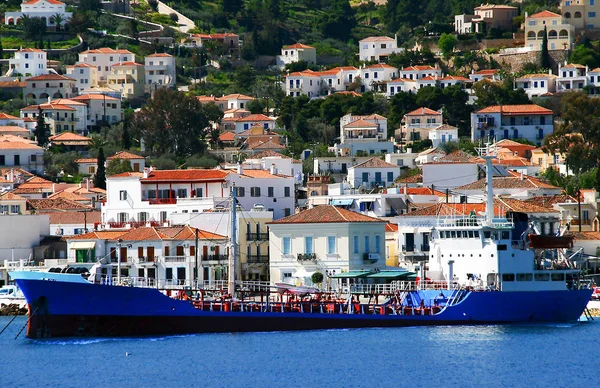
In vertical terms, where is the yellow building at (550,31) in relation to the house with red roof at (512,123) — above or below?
above

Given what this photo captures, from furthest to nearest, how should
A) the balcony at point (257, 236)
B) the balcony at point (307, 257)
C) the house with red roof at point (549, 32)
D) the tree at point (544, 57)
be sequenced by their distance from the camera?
the house with red roof at point (549, 32), the tree at point (544, 57), the balcony at point (257, 236), the balcony at point (307, 257)

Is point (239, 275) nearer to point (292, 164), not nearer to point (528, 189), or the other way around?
point (528, 189)

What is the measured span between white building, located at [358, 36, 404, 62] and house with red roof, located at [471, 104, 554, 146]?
3111 cm

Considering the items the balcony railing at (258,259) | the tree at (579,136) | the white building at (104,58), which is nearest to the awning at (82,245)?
the balcony railing at (258,259)

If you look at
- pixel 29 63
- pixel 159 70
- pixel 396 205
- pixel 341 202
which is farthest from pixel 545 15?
pixel 341 202

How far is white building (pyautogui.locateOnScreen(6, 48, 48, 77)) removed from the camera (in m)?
165

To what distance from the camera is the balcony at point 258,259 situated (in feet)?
269

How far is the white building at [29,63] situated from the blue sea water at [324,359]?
99.6 metres

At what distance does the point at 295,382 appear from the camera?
5491 centimetres

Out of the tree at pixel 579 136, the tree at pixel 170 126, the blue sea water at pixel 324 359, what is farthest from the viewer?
the tree at pixel 170 126

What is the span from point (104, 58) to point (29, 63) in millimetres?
7516

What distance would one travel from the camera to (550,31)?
167375mm

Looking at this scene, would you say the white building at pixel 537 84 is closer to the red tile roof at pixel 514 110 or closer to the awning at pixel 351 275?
the red tile roof at pixel 514 110

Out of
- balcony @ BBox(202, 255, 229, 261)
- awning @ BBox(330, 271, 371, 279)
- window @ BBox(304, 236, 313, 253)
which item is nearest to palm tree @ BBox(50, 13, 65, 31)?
balcony @ BBox(202, 255, 229, 261)
